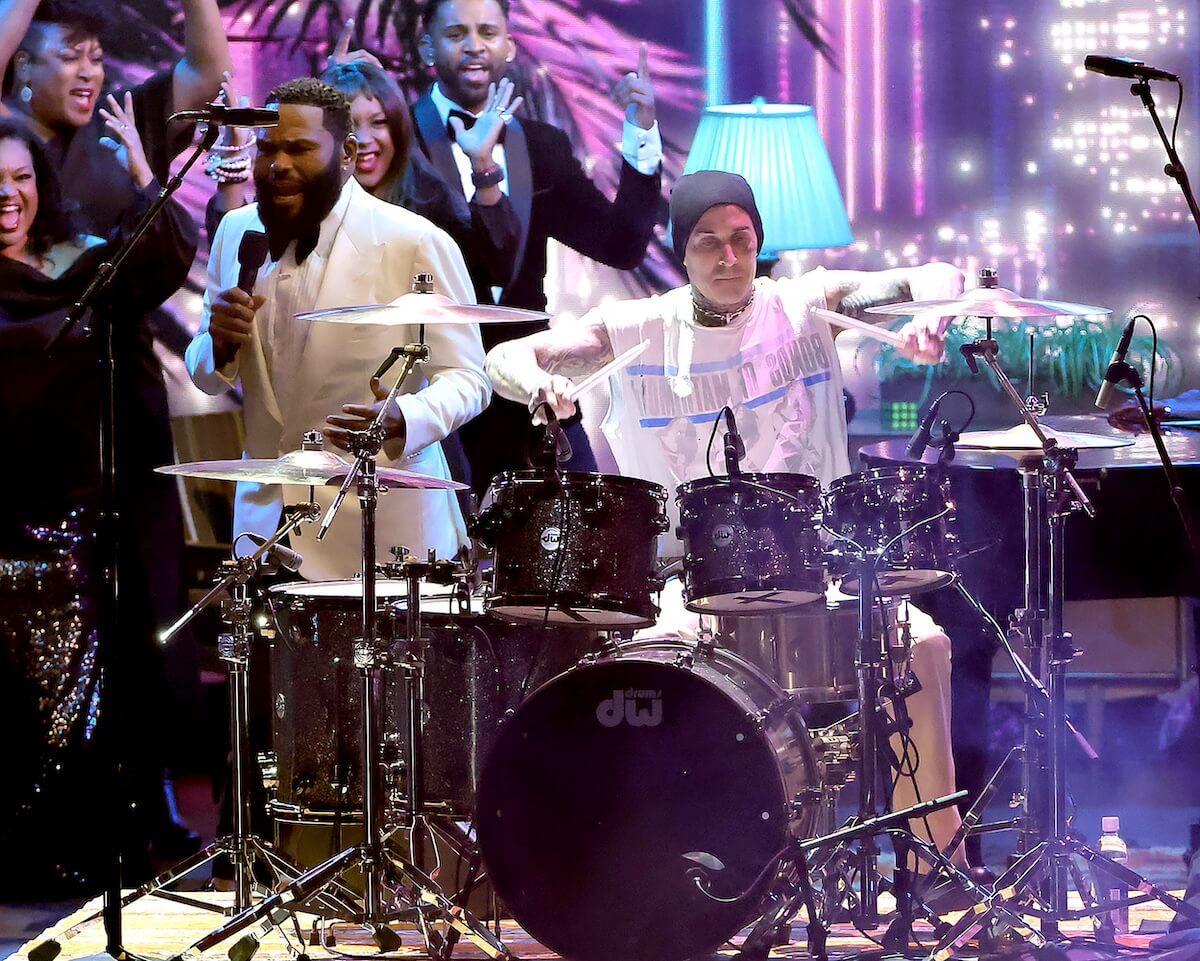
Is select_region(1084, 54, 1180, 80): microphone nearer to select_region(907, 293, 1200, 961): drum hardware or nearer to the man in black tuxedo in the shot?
select_region(907, 293, 1200, 961): drum hardware

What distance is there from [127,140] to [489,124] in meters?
1.25

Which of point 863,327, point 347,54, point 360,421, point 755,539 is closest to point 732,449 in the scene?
point 755,539

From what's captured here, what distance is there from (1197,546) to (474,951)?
2.05m

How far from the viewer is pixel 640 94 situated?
5211 mm

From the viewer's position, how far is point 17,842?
525 cm

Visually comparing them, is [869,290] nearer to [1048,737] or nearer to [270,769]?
[1048,737]

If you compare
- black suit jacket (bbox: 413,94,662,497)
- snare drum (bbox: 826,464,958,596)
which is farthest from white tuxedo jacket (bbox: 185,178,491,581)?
snare drum (bbox: 826,464,958,596)

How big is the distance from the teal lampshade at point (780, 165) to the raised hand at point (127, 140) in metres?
1.87

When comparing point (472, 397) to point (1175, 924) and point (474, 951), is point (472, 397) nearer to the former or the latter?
point (474, 951)

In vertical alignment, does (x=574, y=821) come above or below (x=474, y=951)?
above

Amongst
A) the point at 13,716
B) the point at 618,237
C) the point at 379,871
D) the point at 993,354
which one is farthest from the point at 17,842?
the point at 993,354

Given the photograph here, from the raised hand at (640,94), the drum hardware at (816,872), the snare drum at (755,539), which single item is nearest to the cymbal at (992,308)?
the snare drum at (755,539)

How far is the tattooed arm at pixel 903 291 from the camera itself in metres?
4.24

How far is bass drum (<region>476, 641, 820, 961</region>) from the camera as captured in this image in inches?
144
